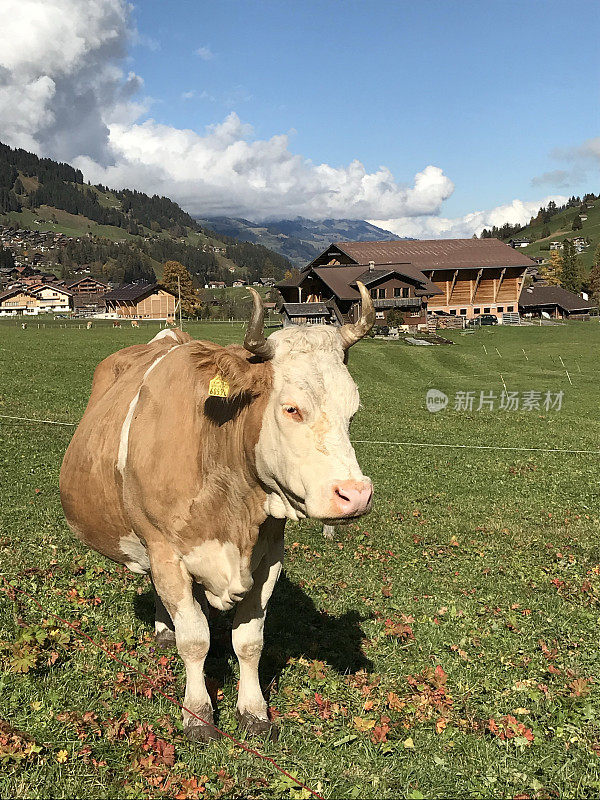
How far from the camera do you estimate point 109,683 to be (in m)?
6.21

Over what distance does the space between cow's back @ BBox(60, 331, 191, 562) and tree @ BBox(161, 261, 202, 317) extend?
313 ft

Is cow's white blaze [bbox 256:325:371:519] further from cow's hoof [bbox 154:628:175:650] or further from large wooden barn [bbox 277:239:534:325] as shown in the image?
large wooden barn [bbox 277:239:534:325]

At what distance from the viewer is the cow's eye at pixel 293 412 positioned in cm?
423

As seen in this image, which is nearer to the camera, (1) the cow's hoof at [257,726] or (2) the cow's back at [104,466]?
(1) the cow's hoof at [257,726]

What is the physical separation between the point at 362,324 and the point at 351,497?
137 cm

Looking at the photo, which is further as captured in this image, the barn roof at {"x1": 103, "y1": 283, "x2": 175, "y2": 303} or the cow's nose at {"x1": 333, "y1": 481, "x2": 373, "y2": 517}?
the barn roof at {"x1": 103, "y1": 283, "x2": 175, "y2": 303}

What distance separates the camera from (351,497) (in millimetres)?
3900

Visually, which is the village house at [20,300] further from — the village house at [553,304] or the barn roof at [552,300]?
the village house at [553,304]

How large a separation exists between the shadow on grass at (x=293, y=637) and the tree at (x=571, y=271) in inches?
5240

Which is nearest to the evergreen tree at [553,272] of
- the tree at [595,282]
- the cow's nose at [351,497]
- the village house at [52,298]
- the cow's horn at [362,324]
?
the tree at [595,282]

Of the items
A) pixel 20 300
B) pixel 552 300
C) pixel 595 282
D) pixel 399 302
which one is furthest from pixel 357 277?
pixel 20 300

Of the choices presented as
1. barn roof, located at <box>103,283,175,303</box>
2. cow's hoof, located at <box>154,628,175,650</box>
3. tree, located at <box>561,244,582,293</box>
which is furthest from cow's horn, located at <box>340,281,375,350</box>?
tree, located at <box>561,244,582,293</box>

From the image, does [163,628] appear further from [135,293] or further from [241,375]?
[135,293]

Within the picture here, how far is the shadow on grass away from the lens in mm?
6957
